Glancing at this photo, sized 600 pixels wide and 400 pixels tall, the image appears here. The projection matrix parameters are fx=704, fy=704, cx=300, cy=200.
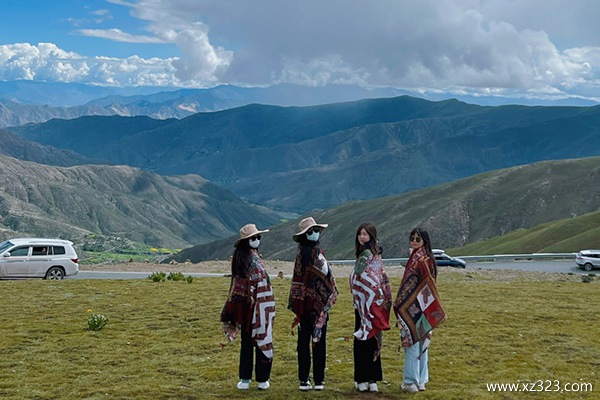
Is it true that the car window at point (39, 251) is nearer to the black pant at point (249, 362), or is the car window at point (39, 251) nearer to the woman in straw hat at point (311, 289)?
the black pant at point (249, 362)

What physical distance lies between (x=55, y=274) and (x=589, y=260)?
36.1 metres

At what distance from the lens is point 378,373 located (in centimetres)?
1246

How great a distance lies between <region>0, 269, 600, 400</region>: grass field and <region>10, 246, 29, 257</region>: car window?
544cm

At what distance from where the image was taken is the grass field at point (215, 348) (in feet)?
41.5

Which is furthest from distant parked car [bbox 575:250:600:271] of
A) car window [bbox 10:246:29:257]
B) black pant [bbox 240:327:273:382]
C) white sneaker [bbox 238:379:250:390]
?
white sneaker [bbox 238:379:250:390]

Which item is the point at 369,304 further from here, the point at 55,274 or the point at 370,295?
the point at 55,274

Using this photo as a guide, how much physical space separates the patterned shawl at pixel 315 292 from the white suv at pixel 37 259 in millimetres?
21830

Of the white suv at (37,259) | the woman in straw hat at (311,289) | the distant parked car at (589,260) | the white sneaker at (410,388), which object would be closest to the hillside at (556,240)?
the distant parked car at (589,260)

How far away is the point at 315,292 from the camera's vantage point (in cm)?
1224

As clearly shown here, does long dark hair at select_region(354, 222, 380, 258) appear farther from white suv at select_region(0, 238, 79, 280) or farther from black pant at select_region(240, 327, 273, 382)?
white suv at select_region(0, 238, 79, 280)

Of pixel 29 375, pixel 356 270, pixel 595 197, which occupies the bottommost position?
pixel 29 375

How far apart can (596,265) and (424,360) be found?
1619 inches

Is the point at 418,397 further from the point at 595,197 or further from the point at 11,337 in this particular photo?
the point at 595,197

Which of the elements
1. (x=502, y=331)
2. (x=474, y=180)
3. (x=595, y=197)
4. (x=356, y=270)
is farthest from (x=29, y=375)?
(x=474, y=180)
